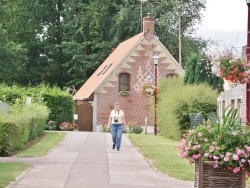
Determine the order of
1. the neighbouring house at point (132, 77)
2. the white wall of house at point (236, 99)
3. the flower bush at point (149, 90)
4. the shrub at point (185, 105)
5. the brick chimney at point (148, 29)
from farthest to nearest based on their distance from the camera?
1. the neighbouring house at point (132, 77)
2. the brick chimney at point (148, 29)
3. the flower bush at point (149, 90)
4. the shrub at point (185, 105)
5. the white wall of house at point (236, 99)

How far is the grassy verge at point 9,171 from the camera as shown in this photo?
14.0 meters

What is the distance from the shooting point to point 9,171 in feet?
52.1

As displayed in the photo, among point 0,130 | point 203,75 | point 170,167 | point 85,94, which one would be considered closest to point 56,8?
point 85,94

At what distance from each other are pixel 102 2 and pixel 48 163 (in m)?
42.8

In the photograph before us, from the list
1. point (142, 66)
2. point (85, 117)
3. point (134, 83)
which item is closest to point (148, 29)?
point (142, 66)

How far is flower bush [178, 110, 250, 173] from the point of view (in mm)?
10750

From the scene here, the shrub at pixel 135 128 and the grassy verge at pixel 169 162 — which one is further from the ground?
the grassy verge at pixel 169 162

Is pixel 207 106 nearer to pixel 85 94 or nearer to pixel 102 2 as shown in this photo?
pixel 85 94

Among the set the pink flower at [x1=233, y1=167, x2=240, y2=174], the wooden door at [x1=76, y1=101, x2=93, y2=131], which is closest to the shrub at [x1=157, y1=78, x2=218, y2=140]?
the wooden door at [x1=76, y1=101, x2=93, y2=131]

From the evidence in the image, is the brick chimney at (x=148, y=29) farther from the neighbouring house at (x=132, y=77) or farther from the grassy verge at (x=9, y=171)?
the grassy verge at (x=9, y=171)

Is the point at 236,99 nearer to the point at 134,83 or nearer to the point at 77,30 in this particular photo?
the point at 134,83

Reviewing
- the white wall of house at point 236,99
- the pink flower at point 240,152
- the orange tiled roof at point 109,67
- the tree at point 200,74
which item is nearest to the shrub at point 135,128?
the orange tiled roof at point 109,67

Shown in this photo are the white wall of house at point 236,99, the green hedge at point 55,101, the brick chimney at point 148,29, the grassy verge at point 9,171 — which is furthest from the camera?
the brick chimney at point 148,29

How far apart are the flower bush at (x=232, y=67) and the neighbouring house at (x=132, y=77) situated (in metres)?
29.4
